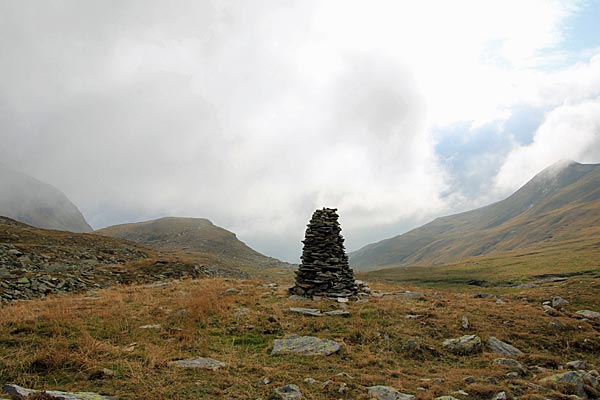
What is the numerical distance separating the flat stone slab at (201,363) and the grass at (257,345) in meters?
0.30

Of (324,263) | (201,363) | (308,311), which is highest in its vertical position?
(324,263)

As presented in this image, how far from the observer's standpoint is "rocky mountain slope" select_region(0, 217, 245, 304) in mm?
27109

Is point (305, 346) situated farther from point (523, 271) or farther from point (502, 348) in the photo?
point (523, 271)

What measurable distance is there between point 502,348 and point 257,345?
10.3 m

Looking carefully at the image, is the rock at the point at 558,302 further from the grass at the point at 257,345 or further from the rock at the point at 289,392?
the rock at the point at 289,392

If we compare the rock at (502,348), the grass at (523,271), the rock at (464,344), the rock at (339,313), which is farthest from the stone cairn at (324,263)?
the grass at (523,271)

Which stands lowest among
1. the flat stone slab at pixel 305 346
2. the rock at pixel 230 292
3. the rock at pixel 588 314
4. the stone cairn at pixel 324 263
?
the rock at pixel 588 314

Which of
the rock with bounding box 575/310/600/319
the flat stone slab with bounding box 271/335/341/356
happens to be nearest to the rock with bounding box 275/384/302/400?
the flat stone slab with bounding box 271/335/341/356

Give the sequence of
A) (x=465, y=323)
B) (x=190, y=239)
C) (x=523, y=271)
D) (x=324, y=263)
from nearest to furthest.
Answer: (x=465, y=323), (x=324, y=263), (x=523, y=271), (x=190, y=239)

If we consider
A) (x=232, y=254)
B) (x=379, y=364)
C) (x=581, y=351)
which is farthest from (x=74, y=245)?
(x=232, y=254)

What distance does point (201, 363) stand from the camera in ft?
35.7

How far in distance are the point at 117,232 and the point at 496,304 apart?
141657 millimetres

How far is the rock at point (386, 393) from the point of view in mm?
9156

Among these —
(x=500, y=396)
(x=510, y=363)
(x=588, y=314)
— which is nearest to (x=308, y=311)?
(x=510, y=363)
